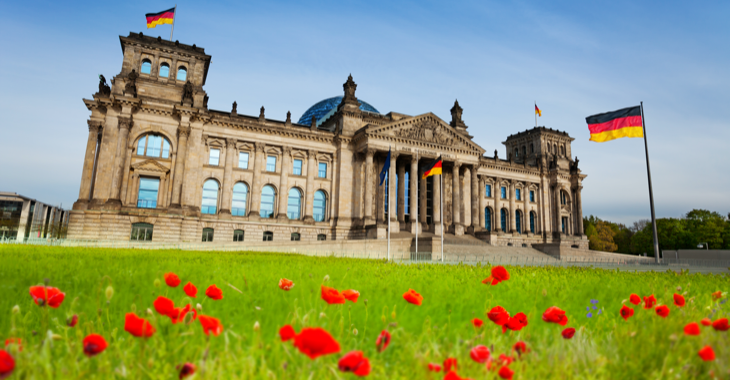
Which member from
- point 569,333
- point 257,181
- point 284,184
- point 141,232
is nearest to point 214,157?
point 257,181

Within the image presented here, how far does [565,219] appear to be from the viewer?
70.1m

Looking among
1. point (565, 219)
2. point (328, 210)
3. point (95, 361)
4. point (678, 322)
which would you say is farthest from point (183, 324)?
point (565, 219)

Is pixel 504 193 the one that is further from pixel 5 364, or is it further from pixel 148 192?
pixel 5 364

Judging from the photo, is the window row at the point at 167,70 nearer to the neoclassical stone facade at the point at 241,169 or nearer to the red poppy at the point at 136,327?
the neoclassical stone facade at the point at 241,169

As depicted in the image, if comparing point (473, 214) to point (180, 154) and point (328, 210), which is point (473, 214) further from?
point (180, 154)

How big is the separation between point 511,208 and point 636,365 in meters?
66.9

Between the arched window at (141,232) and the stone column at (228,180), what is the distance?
7.65 meters

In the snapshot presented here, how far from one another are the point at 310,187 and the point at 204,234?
13340mm

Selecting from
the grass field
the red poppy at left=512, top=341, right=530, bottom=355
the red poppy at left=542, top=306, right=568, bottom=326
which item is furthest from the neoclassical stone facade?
the red poppy at left=512, top=341, right=530, bottom=355

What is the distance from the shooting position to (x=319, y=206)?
1996 inches

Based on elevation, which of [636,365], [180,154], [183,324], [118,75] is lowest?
[636,365]

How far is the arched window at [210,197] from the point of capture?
45.3m

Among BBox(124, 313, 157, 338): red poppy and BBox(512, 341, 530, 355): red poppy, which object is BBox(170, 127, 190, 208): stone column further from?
BBox(512, 341, 530, 355): red poppy

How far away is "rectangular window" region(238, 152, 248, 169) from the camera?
156 feet
